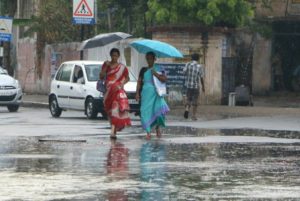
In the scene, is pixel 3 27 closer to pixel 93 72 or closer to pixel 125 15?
pixel 125 15

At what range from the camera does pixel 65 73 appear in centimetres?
3138

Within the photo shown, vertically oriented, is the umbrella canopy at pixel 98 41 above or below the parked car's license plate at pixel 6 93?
above

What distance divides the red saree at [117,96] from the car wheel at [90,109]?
823 centimetres

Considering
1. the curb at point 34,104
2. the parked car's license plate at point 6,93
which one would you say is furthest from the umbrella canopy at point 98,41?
the curb at point 34,104

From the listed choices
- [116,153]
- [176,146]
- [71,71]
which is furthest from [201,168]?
[71,71]

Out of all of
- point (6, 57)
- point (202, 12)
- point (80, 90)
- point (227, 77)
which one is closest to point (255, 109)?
point (227, 77)

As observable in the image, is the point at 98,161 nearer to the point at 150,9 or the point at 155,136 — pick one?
the point at 155,136

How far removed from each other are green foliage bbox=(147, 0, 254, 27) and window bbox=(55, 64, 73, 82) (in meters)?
5.07

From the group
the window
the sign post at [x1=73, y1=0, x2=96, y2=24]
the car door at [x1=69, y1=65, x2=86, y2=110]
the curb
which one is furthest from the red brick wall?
the car door at [x1=69, y1=65, x2=86, y2=110]

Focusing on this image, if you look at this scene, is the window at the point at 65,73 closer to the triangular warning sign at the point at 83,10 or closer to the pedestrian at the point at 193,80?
the pedestrian at the point at 193,80

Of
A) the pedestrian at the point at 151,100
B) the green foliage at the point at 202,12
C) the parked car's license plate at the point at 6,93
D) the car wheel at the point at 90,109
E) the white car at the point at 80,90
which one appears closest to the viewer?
the pedestrian at the point at 151,100

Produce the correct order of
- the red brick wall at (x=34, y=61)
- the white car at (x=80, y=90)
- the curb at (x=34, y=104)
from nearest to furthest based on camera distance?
the white car at (x=80, y=90) → the curb at (x=34, y=104) → the red brick wall at (x=34, y=61)

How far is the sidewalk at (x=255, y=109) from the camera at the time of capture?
30.6 metres

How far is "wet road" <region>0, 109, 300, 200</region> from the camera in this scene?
39.1 feet
